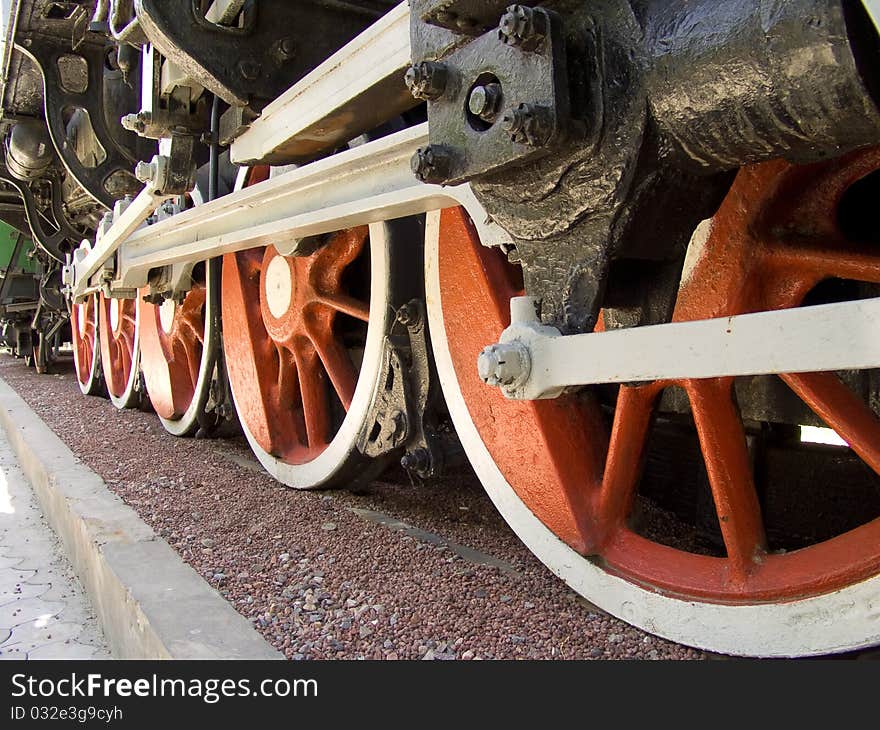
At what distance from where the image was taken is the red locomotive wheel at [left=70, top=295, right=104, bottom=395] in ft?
17.1

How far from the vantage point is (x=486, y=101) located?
99 centimetres

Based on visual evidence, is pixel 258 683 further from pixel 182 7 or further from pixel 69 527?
pixel 182 7

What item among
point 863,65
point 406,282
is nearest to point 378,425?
point 406,282

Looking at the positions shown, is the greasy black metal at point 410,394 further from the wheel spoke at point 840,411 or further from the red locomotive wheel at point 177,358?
→ the red locomotive wheel at point 177,358

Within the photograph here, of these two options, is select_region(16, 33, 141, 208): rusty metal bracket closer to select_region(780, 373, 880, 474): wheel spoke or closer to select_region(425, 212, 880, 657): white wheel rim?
select_region(425, 212, 880, 657): white wheel rim

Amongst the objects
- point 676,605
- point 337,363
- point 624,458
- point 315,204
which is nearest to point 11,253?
point 337,363

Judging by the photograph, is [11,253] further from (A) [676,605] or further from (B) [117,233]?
(A) [676,605]

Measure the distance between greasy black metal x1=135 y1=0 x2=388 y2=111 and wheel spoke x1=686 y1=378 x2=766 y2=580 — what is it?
1.23 metres

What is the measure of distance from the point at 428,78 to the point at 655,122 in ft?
0.99

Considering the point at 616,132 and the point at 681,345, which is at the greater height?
the point at 616,132

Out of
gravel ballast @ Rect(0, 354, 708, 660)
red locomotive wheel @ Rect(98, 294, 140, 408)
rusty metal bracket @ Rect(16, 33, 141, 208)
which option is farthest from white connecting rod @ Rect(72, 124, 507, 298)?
red locomotive wheel @ Rect(98, 294, 140, 408)

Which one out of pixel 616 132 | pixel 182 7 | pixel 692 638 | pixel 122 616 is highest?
pixel 182 7

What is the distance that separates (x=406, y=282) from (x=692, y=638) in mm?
1060

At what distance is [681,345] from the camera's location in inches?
36.2
